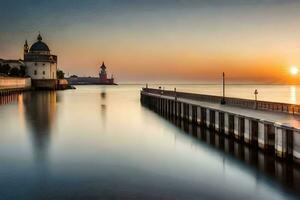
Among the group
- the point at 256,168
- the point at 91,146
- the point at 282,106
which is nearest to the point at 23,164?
the point at 91,146

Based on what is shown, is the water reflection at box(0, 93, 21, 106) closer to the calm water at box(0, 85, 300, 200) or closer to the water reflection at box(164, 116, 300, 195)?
the calm water at box(0, 85, 300, 200)

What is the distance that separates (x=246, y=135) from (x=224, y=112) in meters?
4.64

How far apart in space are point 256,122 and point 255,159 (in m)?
3.17

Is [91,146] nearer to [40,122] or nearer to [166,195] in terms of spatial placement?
[166,195]

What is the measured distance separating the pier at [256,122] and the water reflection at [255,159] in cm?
47

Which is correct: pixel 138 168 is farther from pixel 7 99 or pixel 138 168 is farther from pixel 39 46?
pixel 39 46

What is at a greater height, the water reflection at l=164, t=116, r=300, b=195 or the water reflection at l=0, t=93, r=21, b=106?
the water reflection at l=0, t=93, r=21, b=106

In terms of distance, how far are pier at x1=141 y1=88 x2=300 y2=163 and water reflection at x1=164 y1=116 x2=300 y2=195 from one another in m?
0.47

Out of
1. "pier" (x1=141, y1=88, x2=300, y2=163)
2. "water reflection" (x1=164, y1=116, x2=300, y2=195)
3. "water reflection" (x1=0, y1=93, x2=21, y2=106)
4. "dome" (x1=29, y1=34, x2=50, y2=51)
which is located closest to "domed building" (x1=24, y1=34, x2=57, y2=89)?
"dome" (x1=29, y1=34, x2=50, y2=51)

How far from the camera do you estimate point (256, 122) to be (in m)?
29.3

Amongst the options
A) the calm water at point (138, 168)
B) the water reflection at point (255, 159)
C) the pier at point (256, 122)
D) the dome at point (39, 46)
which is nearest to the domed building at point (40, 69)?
the dome at point (39, 46)

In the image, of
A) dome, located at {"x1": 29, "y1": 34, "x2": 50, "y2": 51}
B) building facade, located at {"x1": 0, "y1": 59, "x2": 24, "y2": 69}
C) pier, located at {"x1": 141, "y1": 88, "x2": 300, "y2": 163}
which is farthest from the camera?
dome, located at {"x1": 29, "y1": 34, "x2": 50, "y2": 51}

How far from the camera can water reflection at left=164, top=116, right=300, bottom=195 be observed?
2225cm

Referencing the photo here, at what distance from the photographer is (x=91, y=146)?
35.5 m
